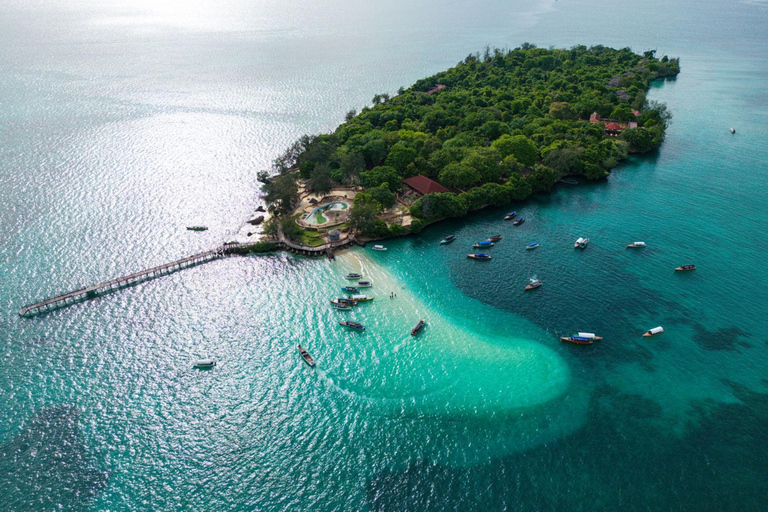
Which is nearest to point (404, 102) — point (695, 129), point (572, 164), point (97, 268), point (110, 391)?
point (572, 164)

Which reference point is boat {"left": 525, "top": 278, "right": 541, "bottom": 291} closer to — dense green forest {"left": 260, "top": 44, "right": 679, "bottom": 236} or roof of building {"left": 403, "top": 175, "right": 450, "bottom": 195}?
dense green forest {"left": 260, "top": 44, "right": 679, "bottom": 236}

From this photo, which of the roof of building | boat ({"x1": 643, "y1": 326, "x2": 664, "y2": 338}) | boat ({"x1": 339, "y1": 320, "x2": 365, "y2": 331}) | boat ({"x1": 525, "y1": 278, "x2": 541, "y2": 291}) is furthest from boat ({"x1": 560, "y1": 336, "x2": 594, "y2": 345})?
the roof of building

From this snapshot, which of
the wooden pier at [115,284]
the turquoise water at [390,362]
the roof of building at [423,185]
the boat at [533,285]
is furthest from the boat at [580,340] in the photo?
the wooden pier at [115,284]

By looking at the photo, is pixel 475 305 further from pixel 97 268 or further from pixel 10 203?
pixel 10 203

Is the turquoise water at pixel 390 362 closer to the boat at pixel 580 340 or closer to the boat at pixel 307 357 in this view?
the boat at pixel 580 340

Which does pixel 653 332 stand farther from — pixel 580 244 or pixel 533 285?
pixel 580 244

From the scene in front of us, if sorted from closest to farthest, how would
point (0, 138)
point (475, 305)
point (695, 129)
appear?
1. point (475, 305)
2. point (0, 138)
3. point (695, 129)

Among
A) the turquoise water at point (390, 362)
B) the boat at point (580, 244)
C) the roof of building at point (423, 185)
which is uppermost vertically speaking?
the roof of building at point (423, 185)

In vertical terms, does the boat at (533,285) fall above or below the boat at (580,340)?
above
